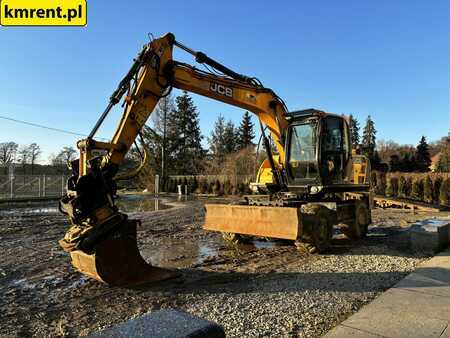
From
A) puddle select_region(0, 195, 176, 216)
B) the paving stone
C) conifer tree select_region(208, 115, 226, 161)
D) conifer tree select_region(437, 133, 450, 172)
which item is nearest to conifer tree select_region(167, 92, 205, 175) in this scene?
conifer tree select_region(208, 115, 226, 161)

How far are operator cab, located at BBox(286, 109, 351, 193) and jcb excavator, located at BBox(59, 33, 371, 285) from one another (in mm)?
23

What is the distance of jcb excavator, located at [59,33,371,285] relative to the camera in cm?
556

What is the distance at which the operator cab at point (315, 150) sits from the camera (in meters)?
8.84

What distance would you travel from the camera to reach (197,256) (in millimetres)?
8078

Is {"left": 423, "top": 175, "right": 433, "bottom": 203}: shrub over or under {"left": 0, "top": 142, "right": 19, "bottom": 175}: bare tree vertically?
under

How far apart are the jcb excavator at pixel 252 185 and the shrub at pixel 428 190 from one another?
43.1 feet

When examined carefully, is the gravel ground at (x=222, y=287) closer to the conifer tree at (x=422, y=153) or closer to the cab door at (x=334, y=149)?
the cab door at (x=334, y=149)

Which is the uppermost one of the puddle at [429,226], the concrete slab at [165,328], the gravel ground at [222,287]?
the concrete slab at [165,328]

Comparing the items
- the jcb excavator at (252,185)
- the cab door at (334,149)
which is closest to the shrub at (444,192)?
the jcb excavator at (252,185)

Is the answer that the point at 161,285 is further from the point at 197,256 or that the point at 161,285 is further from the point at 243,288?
the point at 197,256

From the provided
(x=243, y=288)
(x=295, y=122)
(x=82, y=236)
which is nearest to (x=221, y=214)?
(x=295, y=122)

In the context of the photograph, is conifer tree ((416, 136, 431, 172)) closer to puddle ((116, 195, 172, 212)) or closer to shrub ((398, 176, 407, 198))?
→ shrub ((398, 176, 407, 198))

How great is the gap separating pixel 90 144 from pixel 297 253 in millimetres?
4755

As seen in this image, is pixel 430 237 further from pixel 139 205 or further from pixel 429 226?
pixel 139 205
